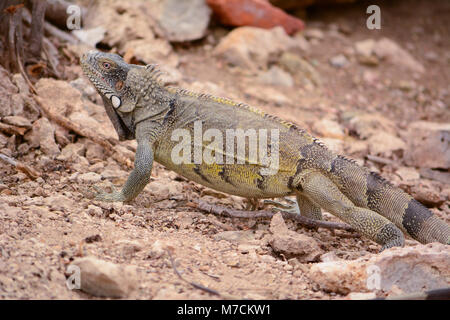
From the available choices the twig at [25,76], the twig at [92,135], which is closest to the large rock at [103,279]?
the twig at [92,135]

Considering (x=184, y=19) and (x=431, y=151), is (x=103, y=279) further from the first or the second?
(x=184, y=19)

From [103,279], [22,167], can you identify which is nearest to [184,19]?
[22,167]

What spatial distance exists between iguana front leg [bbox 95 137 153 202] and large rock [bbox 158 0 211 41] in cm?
575

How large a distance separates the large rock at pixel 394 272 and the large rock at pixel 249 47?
25.0 ft

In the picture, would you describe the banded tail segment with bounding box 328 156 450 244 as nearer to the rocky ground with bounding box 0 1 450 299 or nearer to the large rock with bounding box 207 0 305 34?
the rocky ground with bounding box 0 1 450 299

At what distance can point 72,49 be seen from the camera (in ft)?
31.2

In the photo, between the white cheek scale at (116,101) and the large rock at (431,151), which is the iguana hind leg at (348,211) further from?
the large rock at (431,151)

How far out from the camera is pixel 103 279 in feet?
13.9

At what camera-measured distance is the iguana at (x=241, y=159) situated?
628 cm

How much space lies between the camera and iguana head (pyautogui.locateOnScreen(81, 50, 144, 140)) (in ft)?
21.6

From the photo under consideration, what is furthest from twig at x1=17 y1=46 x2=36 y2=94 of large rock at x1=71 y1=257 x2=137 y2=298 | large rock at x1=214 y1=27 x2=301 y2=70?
large rock at x1=214 y1=27 x2=301 y2=70

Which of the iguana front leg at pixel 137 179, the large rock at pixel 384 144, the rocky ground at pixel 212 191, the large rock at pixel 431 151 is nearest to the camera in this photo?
the rocky ground at pixel 212 191

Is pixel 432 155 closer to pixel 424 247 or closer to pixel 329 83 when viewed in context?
pixel 329 83

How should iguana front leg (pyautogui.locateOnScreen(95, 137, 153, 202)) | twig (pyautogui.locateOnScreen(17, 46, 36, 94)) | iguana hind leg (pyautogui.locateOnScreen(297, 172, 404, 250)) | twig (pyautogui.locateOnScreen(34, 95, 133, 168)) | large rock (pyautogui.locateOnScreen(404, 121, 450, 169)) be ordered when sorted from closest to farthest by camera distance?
iguana hind leg (pyautogui.locateOnScreen(297, 172, 404, 250)) → iguana front leg (pyautogui.locateOnScreen(95, 137, 153, 202)) → twig (pyautogui.locateOnScreen(34, 95, 133, 168)) → twig (pyautogui.locateOnScreen(17, 46, 36, 94)) → large rock (pyautogui.locateOnScreen(404, 121, 450, 169))
